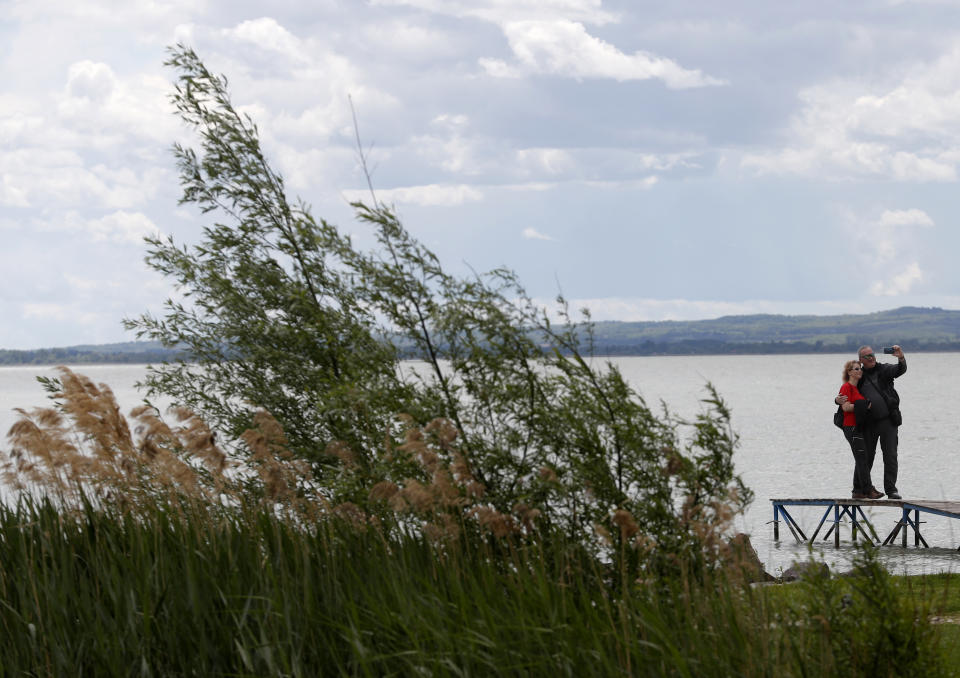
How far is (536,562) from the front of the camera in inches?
215

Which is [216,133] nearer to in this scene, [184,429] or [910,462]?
[184,429]

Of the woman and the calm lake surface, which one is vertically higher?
the woman

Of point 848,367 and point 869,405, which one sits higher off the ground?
point 848,367

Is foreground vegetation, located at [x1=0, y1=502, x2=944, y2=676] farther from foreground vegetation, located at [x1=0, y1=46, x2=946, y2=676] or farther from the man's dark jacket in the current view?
the man's dark jacket

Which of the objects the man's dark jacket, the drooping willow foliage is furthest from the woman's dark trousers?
the drooping willow foliage

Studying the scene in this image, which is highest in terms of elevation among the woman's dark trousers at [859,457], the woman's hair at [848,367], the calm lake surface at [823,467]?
the woman's hair at [848,367]

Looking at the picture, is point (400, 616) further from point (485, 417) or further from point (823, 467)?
point (823, 467)

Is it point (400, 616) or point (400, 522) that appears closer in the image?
point (400, 616)

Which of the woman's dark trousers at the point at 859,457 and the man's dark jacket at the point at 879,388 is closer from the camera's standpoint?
the man's dark jacket at the point at 879,388

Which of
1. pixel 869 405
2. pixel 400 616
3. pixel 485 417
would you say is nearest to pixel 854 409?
pixel 869 405

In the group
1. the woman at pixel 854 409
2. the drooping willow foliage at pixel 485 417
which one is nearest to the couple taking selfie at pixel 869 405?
the woman at pixel 854 409

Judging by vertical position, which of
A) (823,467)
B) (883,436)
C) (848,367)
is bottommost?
(823,467)

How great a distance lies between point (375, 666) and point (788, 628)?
1886mm

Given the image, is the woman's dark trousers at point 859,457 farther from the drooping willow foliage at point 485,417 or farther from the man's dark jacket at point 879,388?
the drooping willow foliage at point 485,417
